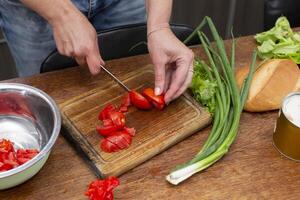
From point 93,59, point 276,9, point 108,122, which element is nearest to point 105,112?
point 108,122

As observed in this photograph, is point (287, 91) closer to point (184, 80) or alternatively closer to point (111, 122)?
point (184, 80)

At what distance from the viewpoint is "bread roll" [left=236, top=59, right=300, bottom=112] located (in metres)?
1.18

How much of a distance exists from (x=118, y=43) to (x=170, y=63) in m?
0.24

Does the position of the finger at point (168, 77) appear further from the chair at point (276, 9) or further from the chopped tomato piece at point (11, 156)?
the chair at point (276, 9)

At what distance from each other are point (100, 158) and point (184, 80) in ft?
1.07

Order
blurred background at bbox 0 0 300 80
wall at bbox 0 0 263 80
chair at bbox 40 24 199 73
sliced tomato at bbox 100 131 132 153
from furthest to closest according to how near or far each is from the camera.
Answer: wall at bbox 0 0 263 80
blurred background at bbox 0 0 300 80
chair at bbox 40 24 199 73
sliced tomato at bbox 100 131 132 153

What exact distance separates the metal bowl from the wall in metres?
1.50

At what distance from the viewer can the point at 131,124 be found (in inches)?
44.9

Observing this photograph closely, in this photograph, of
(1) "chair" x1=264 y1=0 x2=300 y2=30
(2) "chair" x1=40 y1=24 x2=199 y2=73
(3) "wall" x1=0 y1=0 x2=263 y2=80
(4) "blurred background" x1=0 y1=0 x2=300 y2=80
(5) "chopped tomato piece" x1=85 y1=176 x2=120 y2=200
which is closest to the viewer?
(5) "chopped tomato piece" x1=85 y1=176 x2=120 y2=200

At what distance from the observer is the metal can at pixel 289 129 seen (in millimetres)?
1003

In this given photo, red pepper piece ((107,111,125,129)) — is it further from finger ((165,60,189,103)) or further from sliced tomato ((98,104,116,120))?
finger ((165,60,189,103))

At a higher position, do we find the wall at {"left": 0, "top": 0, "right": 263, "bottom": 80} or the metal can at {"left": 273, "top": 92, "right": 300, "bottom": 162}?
the metal can at {"left": 273, "top": 92, "right": 300, "bottom": 162}

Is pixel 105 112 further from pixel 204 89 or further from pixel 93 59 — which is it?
pixel 204 89

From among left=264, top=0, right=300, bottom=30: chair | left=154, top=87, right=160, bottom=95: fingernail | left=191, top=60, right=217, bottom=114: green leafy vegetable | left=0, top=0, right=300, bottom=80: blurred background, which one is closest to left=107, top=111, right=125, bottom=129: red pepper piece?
left=154, top=87, right=160, bottom=95: fingernail
